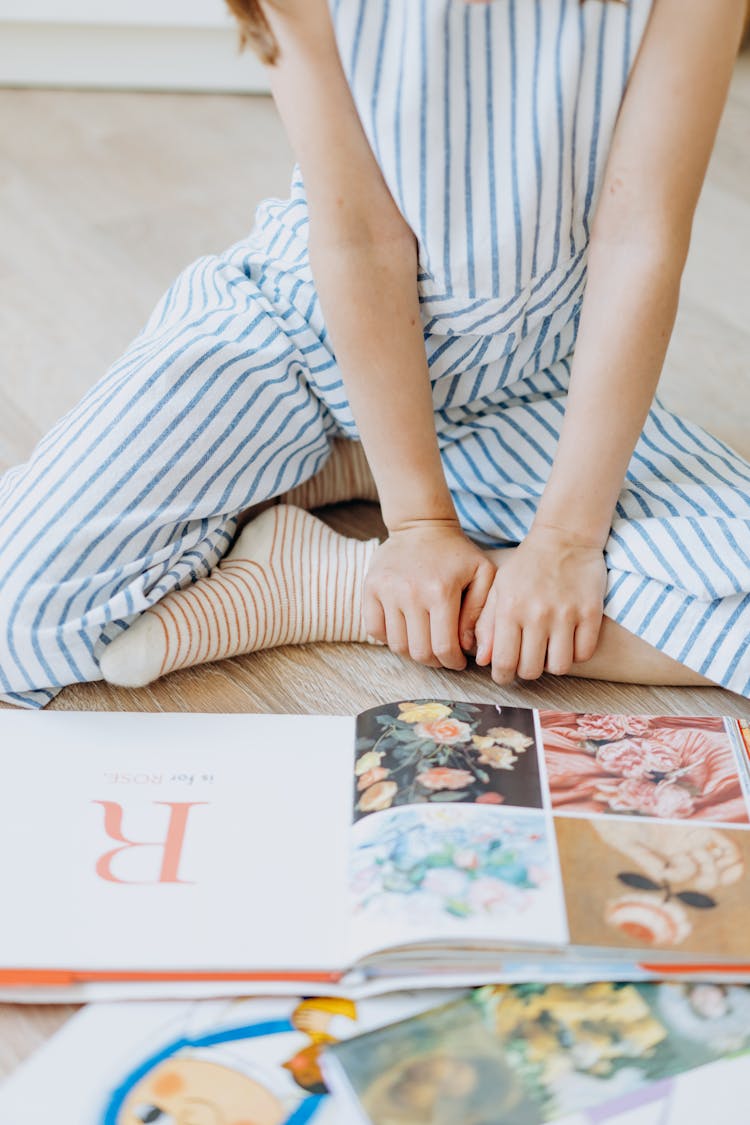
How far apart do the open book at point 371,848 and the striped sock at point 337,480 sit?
0.23m

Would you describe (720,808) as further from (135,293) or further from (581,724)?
(135,293)

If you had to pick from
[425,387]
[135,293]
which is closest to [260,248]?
[425,387]

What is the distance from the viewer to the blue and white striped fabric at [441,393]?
0.63 m

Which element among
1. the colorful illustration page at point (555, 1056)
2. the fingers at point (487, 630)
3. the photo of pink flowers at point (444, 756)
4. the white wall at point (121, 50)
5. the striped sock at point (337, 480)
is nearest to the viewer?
the colorful illustration page at point (555, 1056)

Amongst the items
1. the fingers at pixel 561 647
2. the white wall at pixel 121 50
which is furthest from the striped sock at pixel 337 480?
the white wall at pixel 121 50

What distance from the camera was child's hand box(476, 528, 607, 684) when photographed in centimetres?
68

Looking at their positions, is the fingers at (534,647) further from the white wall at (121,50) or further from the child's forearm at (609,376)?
the white wall at (121,50)

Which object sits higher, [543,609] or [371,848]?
[543,609]

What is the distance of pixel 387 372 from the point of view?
70 cm

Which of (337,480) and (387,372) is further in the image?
(337,480)

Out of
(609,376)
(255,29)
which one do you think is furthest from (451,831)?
(255,29)

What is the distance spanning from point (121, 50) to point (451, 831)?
4.15ft

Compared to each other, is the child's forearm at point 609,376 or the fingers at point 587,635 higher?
the child's forearm at point 609,376

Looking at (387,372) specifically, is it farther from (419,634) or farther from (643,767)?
(643,767)
